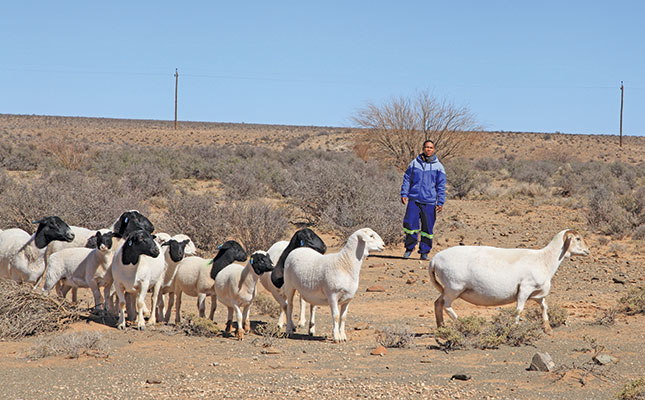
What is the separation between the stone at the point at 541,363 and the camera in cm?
720

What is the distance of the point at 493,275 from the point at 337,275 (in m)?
1.81

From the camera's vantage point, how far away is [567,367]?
7188 mm

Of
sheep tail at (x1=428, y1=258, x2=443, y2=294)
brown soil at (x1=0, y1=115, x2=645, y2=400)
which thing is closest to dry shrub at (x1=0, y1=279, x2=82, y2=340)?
brown soil at (x1=0, y1=115, x2=645, y2=400)

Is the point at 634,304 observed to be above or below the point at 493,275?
below

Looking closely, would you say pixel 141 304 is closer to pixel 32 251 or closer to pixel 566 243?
pixel 32 251

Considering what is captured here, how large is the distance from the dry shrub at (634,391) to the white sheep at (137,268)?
5.32 meters

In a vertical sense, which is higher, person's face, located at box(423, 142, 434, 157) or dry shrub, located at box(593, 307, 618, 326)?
person's face, located at box(423, 142, 434, 157)

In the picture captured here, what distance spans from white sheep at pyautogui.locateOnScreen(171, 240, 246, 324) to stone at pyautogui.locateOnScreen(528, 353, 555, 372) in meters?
4.11

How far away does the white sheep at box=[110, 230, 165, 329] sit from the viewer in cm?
916

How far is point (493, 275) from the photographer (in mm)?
8977

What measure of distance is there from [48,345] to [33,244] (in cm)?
299

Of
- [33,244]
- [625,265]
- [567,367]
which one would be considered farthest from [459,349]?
[625,265]

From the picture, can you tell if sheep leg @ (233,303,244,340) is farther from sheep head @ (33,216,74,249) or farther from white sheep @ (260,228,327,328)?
sheep head @ (33,216,74,249)

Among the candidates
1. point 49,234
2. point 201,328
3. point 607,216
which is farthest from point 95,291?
point 607,216
